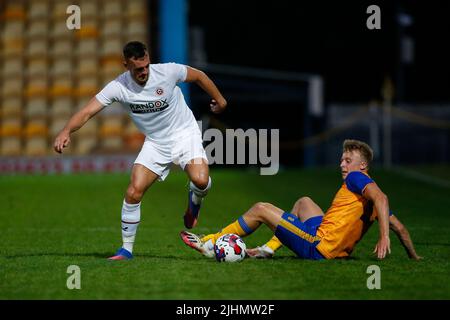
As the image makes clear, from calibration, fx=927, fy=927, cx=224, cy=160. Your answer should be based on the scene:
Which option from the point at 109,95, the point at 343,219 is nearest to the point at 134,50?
the point at 109,95

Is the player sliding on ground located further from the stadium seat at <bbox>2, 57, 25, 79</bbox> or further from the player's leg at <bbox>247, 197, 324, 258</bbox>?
the stadium seat at <bbox>2, 57, 25, 79</bbox>

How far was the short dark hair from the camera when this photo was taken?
8.91m

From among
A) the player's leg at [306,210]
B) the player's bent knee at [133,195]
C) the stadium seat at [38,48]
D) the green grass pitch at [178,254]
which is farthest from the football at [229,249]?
the stadium seat at [38,48]

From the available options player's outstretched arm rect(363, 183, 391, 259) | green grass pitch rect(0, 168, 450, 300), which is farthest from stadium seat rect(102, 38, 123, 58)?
player's outstretched arm rect(363, 183, 391, 259)

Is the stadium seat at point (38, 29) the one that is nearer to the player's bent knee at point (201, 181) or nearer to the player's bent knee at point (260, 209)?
the player's bent knee at point (201, 181)

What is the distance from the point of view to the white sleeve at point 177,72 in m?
9.56

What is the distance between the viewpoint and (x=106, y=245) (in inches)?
408

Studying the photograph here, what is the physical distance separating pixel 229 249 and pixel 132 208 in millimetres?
1297

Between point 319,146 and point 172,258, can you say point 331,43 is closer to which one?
point 319,146

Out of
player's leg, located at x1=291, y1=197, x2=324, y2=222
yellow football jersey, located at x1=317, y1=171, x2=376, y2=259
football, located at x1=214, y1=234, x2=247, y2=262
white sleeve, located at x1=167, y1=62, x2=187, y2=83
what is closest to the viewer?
yellow football jersey, located at x1=317, y1=171, x2=376, y2=259

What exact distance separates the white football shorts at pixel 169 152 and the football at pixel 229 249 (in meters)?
1.42

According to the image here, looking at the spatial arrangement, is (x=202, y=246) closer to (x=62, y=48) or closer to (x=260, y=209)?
(x=260, y=209)
